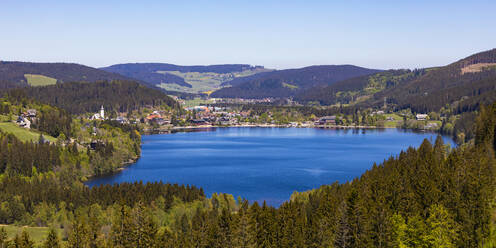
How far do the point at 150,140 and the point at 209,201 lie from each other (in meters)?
86.4

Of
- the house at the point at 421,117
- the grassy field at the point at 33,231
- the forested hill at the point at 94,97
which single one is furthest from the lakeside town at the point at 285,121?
the grassy field at the point at 33,231

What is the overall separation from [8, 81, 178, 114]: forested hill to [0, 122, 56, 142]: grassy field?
73.7 m

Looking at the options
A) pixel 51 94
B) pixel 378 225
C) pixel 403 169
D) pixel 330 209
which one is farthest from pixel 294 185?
pixel 51 94

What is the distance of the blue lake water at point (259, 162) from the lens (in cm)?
7081

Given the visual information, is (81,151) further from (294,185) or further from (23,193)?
(294,185)

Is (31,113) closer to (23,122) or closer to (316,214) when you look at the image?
(23,122)

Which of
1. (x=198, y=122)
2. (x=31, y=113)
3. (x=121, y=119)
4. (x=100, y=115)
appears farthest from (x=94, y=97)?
(x=31, y=113)

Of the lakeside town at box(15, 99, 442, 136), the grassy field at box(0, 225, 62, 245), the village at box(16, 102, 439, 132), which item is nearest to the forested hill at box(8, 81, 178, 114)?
the lakeside town at box(15, 99, 442, 136)

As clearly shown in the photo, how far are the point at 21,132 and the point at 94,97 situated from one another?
9848 cm

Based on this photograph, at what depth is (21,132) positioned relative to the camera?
284 ft

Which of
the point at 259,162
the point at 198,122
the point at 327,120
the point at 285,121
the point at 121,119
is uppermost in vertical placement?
the point at 121,119

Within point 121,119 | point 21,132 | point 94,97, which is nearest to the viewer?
point 21,132

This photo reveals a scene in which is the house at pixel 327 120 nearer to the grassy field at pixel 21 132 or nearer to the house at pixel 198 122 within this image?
the house at pixel 198 122

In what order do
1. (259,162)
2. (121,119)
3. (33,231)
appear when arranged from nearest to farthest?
1. (33,231)
2. (259,162)
3. (121,119)
